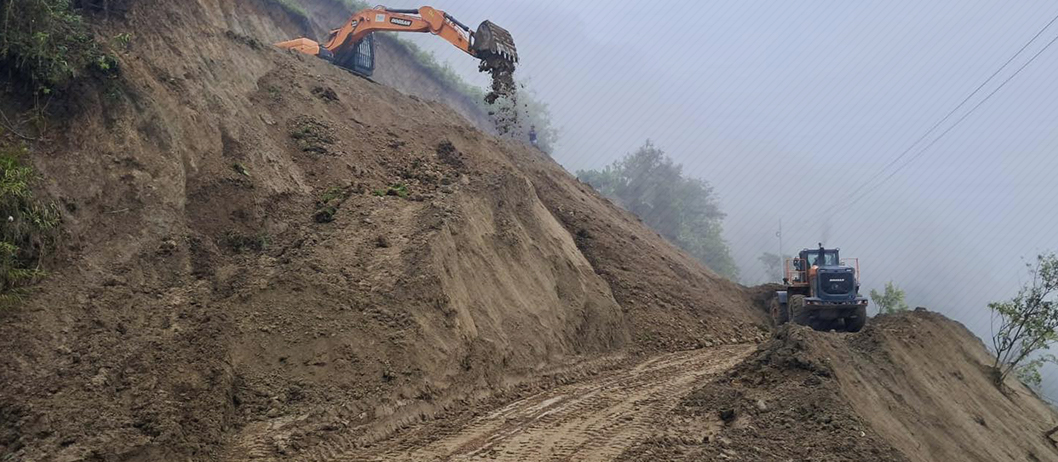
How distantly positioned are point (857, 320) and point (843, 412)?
417 inches

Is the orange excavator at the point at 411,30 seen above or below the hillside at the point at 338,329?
above

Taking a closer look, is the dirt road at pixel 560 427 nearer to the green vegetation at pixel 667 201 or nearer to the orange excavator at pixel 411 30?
the orange excavator at pixel 411 30

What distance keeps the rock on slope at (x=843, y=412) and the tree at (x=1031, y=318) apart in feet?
12.5

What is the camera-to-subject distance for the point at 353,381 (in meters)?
8.15

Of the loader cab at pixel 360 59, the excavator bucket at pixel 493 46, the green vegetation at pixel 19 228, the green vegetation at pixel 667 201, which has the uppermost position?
the green vegetation at pixel 667 201

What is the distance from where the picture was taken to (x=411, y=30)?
56.8ft

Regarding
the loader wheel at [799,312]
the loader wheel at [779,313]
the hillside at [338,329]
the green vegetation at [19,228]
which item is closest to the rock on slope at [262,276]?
the hillside at [338,329]

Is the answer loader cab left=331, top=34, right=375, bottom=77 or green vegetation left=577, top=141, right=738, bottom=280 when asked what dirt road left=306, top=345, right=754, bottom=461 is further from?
green vegetation left=577, top=141, right=738, bottom=280

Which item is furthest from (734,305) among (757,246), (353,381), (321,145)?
(757,246)

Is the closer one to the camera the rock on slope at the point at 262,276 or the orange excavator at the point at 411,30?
the rock on slope at the point at 262,276

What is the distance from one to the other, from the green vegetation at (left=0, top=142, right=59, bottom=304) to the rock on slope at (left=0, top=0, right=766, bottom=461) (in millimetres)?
207

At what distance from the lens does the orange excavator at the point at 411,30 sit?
590 inches

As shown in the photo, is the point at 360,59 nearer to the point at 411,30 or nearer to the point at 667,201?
the point at 411,30

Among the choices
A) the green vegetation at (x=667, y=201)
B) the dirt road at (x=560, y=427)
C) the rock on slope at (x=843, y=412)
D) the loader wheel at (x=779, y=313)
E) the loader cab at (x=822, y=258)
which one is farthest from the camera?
the green vegetation at (x=667, y=201)
